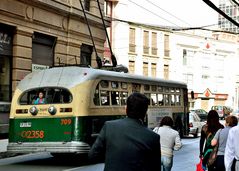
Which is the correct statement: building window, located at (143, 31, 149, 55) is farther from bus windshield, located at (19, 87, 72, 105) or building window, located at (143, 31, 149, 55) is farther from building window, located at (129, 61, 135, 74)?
bus windshield, located at (19, 87, 72, 105)

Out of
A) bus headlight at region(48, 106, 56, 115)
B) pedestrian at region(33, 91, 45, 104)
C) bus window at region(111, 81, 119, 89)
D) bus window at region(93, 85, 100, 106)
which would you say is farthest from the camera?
bus window at region(111, 81, 119, 89)

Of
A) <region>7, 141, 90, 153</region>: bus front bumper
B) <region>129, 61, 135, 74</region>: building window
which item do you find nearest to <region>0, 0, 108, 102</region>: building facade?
<region>7, 141, 90, 153</region>: bus front bumper

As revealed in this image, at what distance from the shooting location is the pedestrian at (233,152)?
7.25 metres

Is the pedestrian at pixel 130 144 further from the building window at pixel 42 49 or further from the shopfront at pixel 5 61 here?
the building window at pixel 42 49

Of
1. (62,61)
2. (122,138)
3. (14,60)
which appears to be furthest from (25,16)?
(122,138)

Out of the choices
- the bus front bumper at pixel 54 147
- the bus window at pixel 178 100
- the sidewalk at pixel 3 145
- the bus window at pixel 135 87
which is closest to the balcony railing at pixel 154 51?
the bus window at pixel 178 100

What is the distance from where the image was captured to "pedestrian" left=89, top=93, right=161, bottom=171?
4355 millimetres

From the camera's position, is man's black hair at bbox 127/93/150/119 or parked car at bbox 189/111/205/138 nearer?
man's black hair at bbox 127/93/150/119

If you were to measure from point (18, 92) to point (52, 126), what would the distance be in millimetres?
1744

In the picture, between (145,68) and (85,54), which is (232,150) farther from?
(145,68)

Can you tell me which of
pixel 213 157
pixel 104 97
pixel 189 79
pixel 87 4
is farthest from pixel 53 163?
pixel 189 79

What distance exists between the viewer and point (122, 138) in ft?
14.4

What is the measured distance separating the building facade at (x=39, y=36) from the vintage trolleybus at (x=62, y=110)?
468 cm

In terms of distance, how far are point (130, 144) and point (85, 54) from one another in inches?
974
